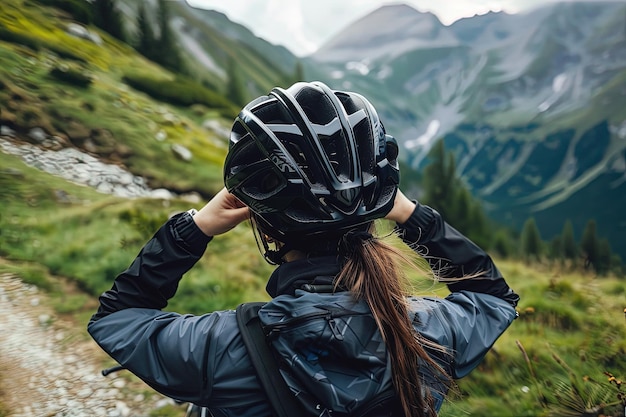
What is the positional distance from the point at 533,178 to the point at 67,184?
114428 mm

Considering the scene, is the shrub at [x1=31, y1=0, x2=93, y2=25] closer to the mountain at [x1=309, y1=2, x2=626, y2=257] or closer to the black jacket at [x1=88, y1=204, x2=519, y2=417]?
the black jacket at [x1=88, y1=204, x2=519, y2=417]

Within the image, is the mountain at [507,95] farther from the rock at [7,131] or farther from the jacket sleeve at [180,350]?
the jacket sleeve at [180,350]

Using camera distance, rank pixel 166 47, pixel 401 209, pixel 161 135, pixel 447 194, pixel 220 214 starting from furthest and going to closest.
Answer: pixel 447 194, pixel 166 47, pixel 161 135, pixel 401 209, pixel 220 214

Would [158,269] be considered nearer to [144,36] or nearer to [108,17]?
[108,17]

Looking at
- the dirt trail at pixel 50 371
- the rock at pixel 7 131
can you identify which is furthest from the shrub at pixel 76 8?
the dirt trail at pixel 50 371

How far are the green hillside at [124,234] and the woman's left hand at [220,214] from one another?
198 centimetres

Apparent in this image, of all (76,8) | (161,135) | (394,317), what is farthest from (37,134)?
(394,317)

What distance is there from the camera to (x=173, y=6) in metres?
10.9

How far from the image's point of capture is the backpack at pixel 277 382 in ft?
5.82

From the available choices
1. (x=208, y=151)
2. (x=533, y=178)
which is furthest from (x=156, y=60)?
(x=533, y=178)

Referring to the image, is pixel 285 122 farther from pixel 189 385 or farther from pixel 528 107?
pixel 528 107

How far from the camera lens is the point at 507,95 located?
349 feet

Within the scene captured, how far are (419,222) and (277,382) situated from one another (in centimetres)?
143

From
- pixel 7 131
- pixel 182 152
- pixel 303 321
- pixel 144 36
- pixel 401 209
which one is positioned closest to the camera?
pixel 303 321
